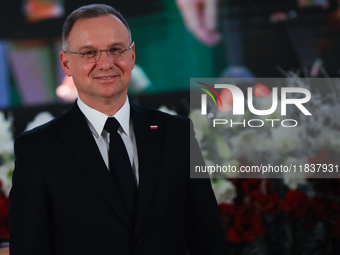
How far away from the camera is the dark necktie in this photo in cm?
112

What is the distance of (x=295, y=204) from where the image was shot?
5.38 ft

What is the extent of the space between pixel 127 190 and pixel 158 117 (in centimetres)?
29

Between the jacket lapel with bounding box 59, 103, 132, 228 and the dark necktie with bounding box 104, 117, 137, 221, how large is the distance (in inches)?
1.4

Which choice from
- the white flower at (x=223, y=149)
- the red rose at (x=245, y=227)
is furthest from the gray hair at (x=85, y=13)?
the red rose at (x=245, y=227)

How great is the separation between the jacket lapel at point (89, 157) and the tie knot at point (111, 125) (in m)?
0.06

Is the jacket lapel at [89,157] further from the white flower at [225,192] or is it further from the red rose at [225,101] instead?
the red rose at [225,101]

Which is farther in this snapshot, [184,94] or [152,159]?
[184,94]

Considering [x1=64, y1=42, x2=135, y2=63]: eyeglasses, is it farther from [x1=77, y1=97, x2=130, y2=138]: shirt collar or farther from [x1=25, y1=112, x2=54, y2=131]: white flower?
[x1=25, y1=112, x2=54, y2=131]: white flower

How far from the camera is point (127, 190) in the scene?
113cm

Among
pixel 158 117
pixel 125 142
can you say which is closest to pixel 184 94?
pixel 158 117

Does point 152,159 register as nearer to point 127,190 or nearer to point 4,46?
point 127,190

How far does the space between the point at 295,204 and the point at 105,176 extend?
914 millimetres

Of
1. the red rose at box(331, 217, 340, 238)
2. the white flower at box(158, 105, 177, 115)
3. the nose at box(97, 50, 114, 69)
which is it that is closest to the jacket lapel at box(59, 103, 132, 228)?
the nose at box(97, 50, 114, 69)

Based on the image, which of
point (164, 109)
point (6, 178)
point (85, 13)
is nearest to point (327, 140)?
point (164, 109)
